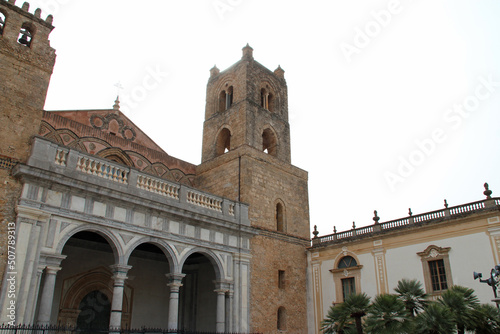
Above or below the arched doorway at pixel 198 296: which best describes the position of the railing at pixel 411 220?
above

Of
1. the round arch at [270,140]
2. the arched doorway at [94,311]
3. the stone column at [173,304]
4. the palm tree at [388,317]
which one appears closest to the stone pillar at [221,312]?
the stone column at [173,304]

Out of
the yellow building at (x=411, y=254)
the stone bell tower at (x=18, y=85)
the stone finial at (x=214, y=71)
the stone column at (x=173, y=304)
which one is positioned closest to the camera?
the stone bell tower at (x=18, y=85)

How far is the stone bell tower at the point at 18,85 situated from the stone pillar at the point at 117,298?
301 centimetres

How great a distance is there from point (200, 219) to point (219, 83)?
10.4m

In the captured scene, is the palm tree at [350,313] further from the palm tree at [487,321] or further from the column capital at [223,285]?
the column capital at [223,285]

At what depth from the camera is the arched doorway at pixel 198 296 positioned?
1736cm

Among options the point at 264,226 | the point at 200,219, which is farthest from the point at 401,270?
the point at 200,219

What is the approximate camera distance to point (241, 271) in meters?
15.7

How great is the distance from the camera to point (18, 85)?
40.3ft

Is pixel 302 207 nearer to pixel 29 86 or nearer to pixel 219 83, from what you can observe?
pixel 219 83

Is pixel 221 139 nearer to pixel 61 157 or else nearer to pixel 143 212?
pixel 143 212

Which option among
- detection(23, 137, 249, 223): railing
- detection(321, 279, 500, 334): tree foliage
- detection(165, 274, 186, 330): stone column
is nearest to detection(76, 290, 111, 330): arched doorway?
detection(165, 274, 186, 330): stone column

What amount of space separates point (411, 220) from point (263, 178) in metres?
6.27

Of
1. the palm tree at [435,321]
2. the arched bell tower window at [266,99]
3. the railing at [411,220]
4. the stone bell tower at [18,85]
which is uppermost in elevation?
the arched bell tower window at [266,99]
